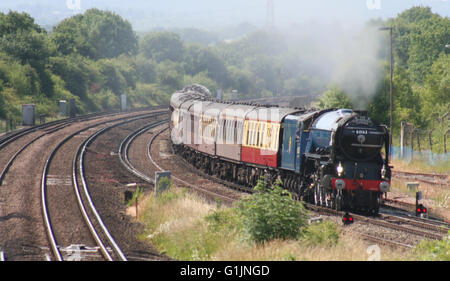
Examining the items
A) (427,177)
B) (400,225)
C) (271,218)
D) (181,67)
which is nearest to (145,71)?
(181,67)

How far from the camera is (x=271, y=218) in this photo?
13.8m

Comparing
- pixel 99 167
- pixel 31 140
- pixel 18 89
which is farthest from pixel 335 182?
pixel 18 89

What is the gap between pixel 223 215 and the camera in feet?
53.4

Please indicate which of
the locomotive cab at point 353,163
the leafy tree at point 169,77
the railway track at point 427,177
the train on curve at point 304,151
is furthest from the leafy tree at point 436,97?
the leafy tree at point 169,77

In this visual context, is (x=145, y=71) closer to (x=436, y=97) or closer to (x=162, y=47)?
(x=162, y=47)

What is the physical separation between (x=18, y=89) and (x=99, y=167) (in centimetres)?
2850

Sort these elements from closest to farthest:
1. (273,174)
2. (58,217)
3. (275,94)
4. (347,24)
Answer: (58,217) → (273,174) → (347,24) → (275,94)

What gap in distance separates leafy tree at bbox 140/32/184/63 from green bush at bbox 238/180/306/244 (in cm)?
10850

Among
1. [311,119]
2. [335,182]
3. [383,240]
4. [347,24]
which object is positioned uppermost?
[347,24]

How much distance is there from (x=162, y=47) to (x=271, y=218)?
376 feet

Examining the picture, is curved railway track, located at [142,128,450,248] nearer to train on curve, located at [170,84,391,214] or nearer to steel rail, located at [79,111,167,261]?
train on curve, located at [170,84,391,214]

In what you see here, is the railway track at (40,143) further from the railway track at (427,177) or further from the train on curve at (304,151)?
the railway track at (427,177)

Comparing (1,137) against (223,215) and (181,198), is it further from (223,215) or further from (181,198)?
(223,215)

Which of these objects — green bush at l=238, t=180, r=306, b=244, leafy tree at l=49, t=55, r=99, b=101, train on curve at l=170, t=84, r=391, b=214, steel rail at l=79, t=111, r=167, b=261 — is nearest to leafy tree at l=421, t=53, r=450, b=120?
A: train on curve at l=170, t=84, r=391, b=214
